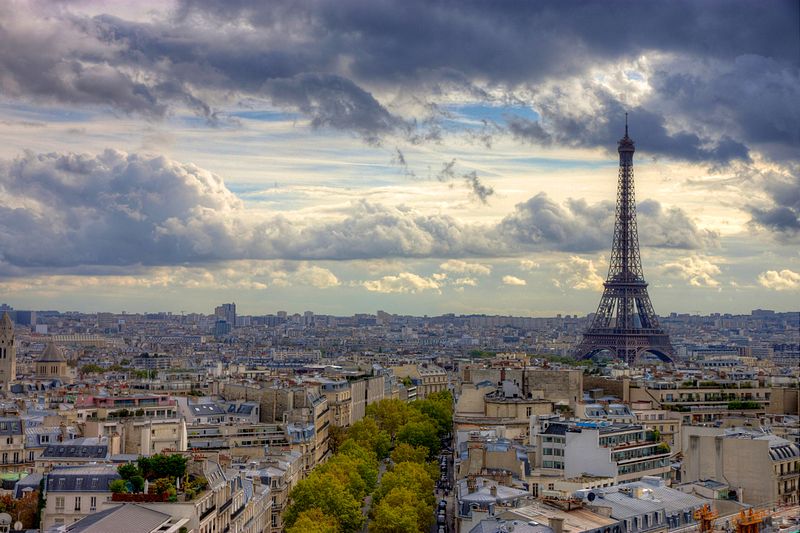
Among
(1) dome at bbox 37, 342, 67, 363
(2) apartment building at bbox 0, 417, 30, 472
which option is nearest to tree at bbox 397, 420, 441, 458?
(2) apartment building at bbox 0, 417, 30, 472

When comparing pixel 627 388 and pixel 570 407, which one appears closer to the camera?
pixel 570 407

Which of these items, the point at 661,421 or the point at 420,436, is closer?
the point at 661,421

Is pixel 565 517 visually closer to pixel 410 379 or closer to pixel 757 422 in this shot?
pixel 757 422

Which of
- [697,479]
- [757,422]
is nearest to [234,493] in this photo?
[697,479]

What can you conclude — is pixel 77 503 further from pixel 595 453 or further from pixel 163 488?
pixel 595 453

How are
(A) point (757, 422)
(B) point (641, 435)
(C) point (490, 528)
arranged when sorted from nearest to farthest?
(C) point (490, 528), (B) point (641, 435), (A) point (757, 422)

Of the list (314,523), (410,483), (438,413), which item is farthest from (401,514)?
(438,413)
